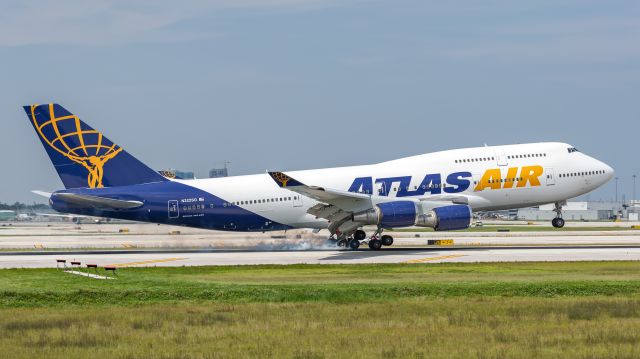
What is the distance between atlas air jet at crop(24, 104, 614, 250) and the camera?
182 ft

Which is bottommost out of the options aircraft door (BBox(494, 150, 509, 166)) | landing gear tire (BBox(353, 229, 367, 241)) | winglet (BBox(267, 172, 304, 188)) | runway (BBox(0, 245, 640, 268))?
runway (BBox(0, 245, 640, 268))

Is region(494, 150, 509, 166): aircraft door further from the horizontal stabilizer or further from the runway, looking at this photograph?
the horizontal stabilizer

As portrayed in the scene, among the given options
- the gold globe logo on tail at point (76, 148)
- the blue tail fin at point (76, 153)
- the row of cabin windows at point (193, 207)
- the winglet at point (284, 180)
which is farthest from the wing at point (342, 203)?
the gold globe logo on tail at point (76, 148)

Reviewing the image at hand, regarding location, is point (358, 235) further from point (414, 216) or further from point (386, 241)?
point (414, 216)

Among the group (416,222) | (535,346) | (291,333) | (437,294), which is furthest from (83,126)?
(535,346)

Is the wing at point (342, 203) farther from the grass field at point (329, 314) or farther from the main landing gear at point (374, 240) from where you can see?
the grass field at point (329, 314)

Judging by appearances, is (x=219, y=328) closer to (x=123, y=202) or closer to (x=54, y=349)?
(x=54, y=349)

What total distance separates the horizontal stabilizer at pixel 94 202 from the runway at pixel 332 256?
2833 millimetres

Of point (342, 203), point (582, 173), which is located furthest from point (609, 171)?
point (342, 203)

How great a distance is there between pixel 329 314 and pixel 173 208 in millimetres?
29937

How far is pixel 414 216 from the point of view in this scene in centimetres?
5403

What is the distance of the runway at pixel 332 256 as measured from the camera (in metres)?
47.4

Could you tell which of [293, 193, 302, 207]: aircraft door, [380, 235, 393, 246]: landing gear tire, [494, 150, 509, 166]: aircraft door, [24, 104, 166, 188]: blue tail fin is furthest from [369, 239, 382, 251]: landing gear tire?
[24, 104, 166, 188]: blue tail fin

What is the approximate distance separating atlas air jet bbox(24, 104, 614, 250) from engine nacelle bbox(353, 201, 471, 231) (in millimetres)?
129
